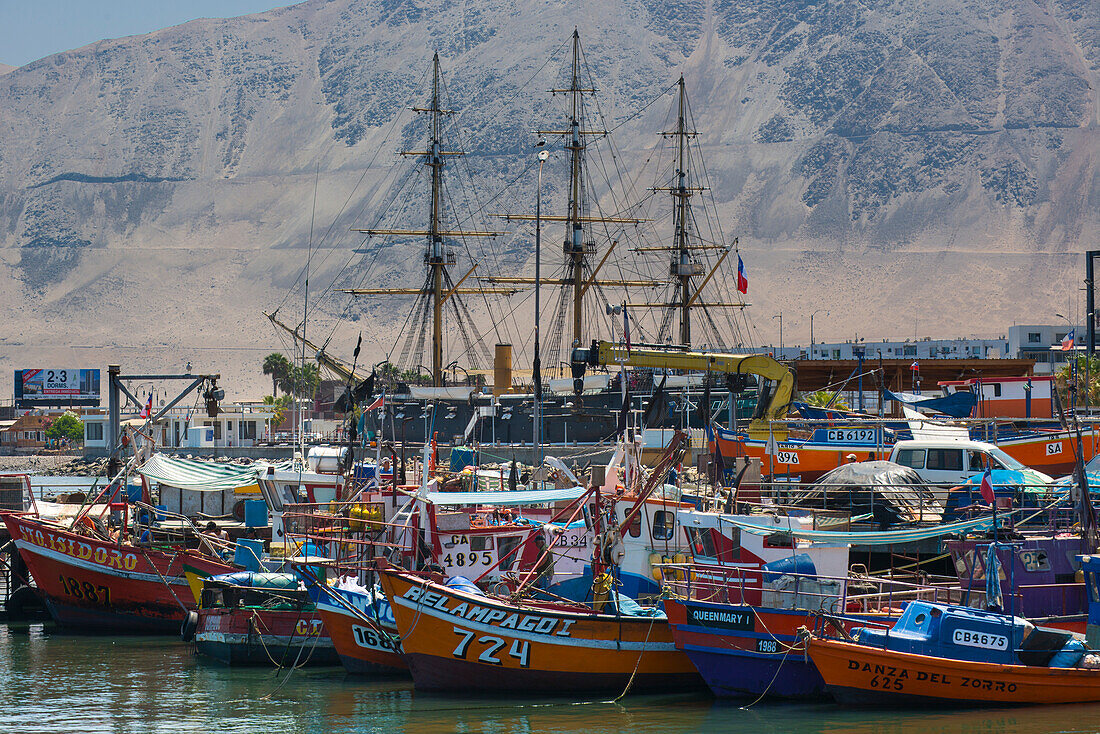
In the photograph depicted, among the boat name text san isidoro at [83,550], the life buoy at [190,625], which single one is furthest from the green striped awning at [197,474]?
the life buoy at [190,625]

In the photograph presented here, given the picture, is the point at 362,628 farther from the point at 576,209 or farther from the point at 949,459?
the point at 576,209

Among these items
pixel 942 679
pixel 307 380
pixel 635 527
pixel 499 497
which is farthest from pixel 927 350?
pixel 942 679

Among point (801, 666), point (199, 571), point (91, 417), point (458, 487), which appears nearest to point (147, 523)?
point (199, 571)

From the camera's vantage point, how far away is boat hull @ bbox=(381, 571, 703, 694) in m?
29.0

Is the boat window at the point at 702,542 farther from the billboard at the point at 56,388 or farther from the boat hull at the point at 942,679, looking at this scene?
the billboard at the point at 56,388

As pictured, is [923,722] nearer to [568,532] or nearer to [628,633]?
[628,633]

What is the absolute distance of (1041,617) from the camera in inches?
1165

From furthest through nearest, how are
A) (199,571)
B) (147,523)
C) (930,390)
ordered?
(930,390) → (147,523) → (199,571)

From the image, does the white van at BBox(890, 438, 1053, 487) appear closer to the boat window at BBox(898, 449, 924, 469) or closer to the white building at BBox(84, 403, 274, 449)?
the boat window at BBox(898, 449, 924, 469)

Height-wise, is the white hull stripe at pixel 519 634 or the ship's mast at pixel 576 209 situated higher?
the ship's mast at pixel 576 209

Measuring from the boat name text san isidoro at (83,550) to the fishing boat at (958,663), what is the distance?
2105cm

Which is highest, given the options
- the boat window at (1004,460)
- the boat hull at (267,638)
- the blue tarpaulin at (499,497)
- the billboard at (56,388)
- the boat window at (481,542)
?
the billboard at (56,388)

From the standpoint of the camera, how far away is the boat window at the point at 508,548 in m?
33.5

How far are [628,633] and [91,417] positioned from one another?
104 m
